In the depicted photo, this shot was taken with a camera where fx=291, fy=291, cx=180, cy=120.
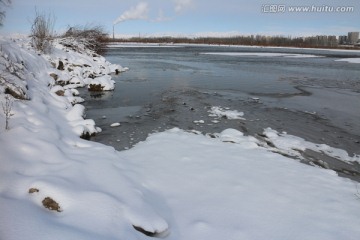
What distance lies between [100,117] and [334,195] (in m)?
6.67

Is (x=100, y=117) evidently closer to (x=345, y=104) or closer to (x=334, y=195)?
(x=334, y=195)

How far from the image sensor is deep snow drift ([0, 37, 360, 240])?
3.21 meters

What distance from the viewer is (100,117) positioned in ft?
29.2

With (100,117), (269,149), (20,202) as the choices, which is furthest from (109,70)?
(20,202)

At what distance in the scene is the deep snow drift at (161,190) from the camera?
3.21 metres

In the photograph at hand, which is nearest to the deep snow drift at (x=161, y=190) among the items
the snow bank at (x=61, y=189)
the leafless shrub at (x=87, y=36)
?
the snow bank at (x=61, y=189)

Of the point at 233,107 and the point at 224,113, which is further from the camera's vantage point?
the point at 233,107

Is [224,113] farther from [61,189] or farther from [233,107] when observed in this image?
[61,189]

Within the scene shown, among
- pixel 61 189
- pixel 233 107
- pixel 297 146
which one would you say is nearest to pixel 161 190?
pixel 61 189

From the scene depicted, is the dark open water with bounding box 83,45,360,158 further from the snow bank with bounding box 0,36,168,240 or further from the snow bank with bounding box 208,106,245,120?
the snow bank with bounding box 0,36,168,240

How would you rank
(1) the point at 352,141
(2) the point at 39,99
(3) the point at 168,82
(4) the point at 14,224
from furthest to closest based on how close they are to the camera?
(3) the point at 168,82, (2) the point at 39,99, (1) the point at 352,141, (4) the point at 14,224

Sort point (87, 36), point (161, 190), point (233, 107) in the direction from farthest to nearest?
point (87, 36) → point (233, 107) → point (161, 190)

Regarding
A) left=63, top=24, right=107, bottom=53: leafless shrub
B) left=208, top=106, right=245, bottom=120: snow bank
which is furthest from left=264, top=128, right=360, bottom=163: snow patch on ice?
left=63, top=24, right=107, bottom=53: leafless shrub

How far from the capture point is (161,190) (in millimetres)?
4379
